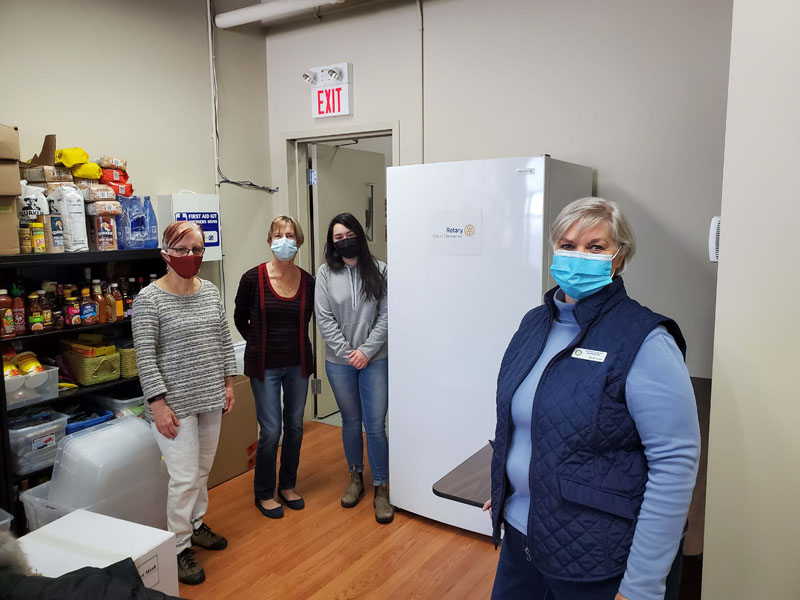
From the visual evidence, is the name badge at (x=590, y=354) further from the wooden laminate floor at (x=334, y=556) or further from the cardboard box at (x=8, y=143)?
the cardboard box at (x=8, y=143)

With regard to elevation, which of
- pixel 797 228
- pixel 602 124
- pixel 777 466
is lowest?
pixel 777 466

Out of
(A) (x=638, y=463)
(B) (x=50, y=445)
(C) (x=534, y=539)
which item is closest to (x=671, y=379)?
(A) (x=638, y=463)

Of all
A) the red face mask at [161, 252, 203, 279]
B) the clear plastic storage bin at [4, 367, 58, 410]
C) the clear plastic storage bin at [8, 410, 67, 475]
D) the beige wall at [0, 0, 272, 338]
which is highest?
the beige wall at [0, 0, 272, 338]

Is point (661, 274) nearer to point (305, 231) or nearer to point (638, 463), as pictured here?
point (638, 463)

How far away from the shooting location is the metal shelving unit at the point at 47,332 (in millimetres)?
2482

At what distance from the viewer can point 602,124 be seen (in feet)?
9.48

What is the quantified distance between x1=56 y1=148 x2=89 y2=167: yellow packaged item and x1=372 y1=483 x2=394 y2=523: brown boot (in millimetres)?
2081

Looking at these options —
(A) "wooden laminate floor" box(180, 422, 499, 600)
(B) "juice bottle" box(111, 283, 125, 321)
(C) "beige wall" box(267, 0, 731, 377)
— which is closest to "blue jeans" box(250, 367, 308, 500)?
(A) "wooden laminate floor" box(180, 422, 499, 600)

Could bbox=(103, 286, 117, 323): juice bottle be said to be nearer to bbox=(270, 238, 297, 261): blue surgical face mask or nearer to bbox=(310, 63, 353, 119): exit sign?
bbox=(270, 238, 297, 261): blue surgical face mask

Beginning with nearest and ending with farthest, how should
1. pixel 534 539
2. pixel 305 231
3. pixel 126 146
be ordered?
1. pixel 534 539
2. pixel 126 146
3. pixel 305 231

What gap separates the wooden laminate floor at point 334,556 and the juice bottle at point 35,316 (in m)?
1.18

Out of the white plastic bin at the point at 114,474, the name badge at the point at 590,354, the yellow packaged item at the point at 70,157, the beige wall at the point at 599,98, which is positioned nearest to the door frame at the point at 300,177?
the beige wall at the point at 599,98

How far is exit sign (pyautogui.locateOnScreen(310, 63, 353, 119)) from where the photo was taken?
12.0 ft

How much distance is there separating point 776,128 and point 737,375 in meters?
0.57
